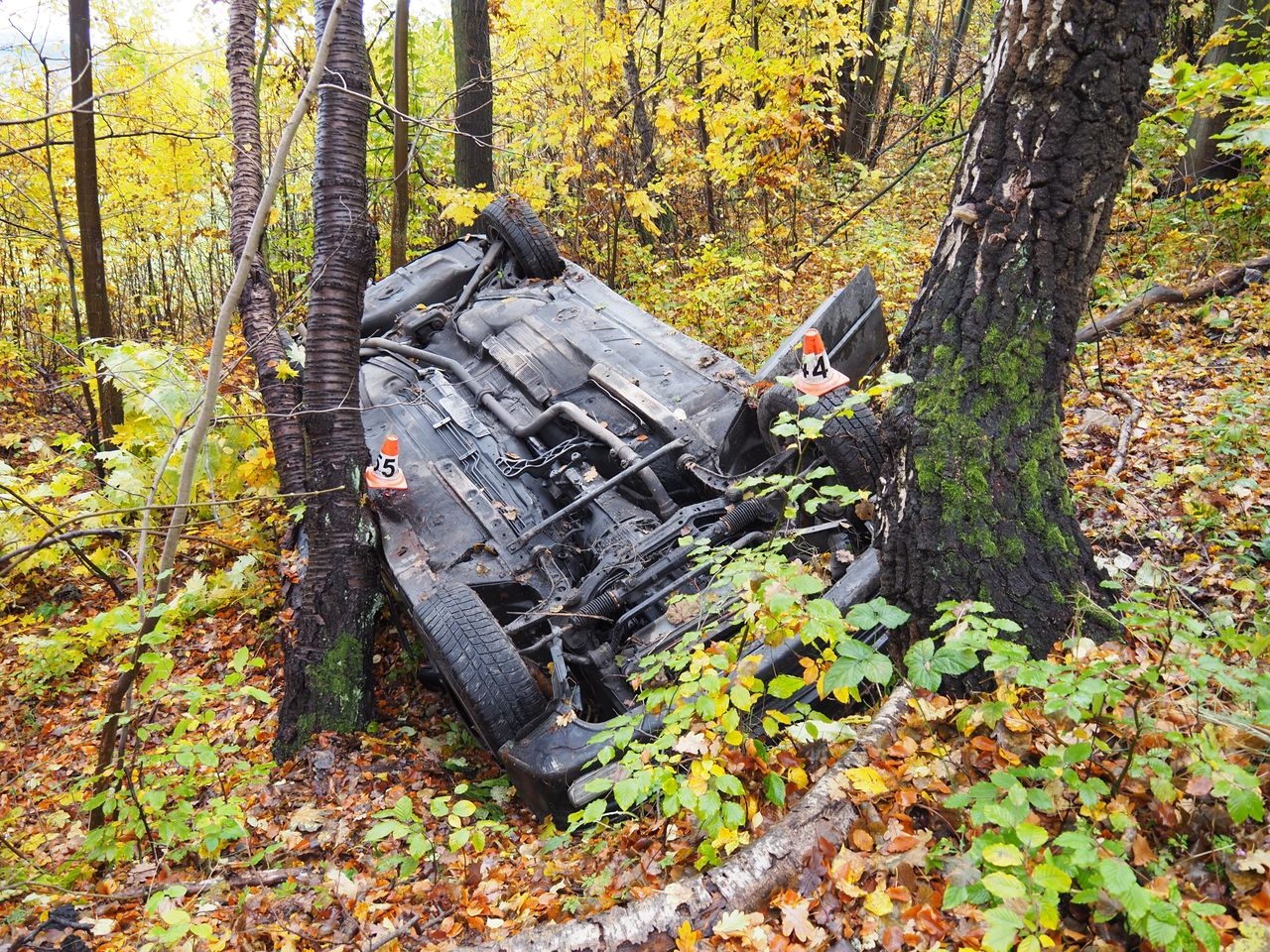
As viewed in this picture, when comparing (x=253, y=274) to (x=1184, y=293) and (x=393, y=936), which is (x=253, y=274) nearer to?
(x=393, y=936)

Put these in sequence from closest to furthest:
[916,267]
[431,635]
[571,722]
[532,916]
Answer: [532,916] → [571,722] → [431,635] → [916,267]

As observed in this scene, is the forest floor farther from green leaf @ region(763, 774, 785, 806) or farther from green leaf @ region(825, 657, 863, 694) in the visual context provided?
green leaf @ region(825, 657, 863, 694)

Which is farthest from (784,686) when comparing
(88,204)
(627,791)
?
(88,204)

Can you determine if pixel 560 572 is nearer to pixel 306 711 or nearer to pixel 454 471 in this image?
pixel 454 471

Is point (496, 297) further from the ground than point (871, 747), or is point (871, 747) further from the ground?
point (496, 297)

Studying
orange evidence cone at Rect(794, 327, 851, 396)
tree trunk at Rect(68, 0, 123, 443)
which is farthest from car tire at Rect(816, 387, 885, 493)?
tree trunk at Rect(68, 0, 123, 443)

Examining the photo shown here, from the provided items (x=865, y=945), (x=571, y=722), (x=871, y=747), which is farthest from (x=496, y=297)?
(x=865, y=945)

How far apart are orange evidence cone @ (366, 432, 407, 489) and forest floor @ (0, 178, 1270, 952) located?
137 centimetres

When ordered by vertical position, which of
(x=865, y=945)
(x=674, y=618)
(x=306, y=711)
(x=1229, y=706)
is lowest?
→ (x=306, y=711)

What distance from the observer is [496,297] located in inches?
266

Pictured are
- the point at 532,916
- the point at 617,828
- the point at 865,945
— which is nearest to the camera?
the point at 865,945

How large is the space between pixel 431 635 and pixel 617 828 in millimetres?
1457

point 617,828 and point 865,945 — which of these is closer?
point 865,945

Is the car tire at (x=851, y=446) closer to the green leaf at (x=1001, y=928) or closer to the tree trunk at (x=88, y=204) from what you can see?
the green leaf at (x=1001, y=928)
